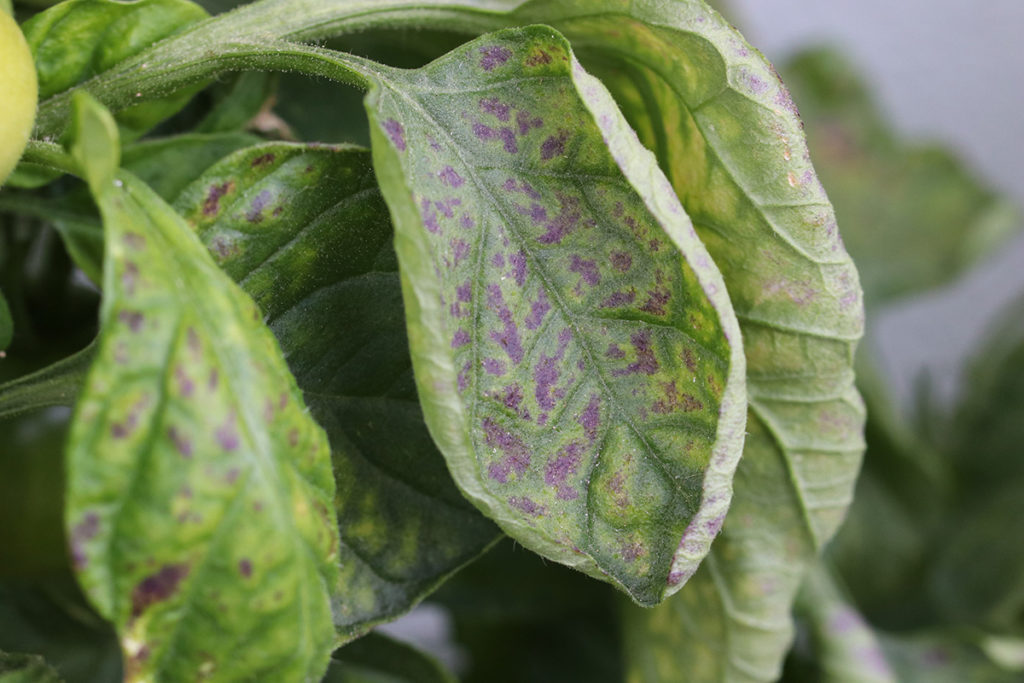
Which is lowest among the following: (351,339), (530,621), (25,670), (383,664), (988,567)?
(530,621)

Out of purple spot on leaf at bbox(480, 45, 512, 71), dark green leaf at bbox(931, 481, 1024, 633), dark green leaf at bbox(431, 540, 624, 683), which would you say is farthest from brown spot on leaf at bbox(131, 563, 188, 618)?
dark green leaf at bbox(931, 481, 1024, 633)

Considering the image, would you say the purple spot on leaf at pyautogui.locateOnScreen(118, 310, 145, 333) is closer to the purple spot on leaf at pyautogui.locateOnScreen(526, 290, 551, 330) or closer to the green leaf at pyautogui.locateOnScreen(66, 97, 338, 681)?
the green leaf at pyautogui.locateOnScreen(66, 97, 338, 681)

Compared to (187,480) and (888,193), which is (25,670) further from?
(888,193)

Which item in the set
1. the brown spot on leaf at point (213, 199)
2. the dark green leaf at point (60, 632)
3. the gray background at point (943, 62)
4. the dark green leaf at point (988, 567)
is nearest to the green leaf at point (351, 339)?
the brown spot on leaf at point (213, 199)

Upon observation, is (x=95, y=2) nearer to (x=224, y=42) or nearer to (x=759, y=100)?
(x=224, y=42)

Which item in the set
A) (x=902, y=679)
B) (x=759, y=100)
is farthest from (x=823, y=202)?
(x=902, y=679)

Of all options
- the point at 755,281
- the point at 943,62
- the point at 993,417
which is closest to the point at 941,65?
the point at 943,62

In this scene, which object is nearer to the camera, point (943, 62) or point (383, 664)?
point (383, 664)
